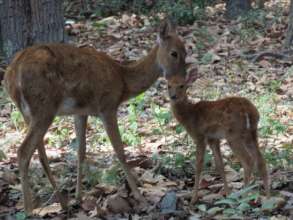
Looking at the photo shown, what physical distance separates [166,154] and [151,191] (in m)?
1.21

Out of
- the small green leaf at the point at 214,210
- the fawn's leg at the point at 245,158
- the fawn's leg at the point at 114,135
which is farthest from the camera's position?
the fawn's leg at the point at 114,135

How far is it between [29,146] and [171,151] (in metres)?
2.19

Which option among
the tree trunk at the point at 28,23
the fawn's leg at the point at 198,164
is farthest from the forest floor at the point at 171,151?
the tree trunk at the point at 28,23

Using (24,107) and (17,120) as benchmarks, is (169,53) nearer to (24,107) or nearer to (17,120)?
(24,107)

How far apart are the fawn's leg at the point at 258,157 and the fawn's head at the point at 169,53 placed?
147cm

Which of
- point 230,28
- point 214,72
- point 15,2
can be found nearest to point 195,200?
point 214,72

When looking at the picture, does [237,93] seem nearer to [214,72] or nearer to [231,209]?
[214,72]

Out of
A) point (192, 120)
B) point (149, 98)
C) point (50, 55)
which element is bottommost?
point (149, 98)

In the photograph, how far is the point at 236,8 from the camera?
17734 millimetres

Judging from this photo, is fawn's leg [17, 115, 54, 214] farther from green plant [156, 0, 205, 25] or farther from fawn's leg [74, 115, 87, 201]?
green plant [156, 0, 205, 25]

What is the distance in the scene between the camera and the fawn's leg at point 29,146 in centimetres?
688

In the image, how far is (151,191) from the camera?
7.38 m

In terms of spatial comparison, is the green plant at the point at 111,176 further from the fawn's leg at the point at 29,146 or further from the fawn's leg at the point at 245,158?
the fawn's leg at the point at 245,158

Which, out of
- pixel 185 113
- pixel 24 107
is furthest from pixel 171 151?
pixel 24 107
